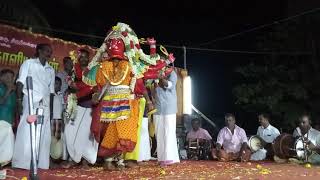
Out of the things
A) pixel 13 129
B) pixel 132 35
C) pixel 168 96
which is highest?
pixel 132 35

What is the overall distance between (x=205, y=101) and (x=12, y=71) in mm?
10418

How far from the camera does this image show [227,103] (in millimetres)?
17672

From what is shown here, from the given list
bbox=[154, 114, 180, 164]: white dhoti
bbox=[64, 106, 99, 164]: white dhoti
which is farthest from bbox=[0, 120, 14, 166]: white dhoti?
bbox=[154, 114, 180, 164]: white dhoti

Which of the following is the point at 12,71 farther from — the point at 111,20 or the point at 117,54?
the point at 111,20

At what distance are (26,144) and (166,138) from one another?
8.48 feet

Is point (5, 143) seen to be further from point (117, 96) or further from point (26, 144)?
point (117, 96)

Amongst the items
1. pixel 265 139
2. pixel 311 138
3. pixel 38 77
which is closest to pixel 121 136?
pixel 38 77

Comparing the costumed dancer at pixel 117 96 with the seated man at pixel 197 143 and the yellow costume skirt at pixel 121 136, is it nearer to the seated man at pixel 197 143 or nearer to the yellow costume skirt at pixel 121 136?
the yellow costume skirt at pixel 121 136

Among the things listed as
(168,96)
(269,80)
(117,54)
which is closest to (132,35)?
(117,54)

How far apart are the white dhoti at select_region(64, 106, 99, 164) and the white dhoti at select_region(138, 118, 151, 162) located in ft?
3.94

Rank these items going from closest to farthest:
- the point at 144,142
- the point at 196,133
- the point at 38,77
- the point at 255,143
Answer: the point at 38,77
the point at 144,142
the point at 255,143
the point at 196,133

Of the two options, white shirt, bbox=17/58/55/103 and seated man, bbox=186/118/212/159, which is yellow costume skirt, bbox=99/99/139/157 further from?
seated man, bbox=186/118/212/159

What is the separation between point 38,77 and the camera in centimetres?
806

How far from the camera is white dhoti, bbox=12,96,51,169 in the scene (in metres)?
7.97
